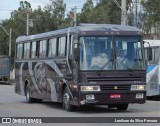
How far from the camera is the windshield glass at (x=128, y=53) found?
1822 centimetres

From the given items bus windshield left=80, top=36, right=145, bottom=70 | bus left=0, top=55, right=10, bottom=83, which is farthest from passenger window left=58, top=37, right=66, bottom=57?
bus left=0, top=55, right=10, bottom=83

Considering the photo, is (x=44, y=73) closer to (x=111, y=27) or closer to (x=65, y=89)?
(x=65, y=89)

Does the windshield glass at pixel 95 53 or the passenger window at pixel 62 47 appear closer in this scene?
the windshield glass at pixel 95 53

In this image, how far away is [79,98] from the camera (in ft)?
58.6

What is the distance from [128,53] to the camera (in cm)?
1836

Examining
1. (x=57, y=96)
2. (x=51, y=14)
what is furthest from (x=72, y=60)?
(x=51, y=14)

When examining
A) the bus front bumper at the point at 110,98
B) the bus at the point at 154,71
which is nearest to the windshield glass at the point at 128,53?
the bus front bumper at the point at 110,98

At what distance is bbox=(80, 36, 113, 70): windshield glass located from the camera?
707 inches

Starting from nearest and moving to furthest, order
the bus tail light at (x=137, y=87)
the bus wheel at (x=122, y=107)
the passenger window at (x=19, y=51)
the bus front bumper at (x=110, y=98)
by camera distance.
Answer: the bus front bumper at (x=110, y=98) < the bus tail light at (x=137, y=87) < the bus wheel at (x=122, y=107) < the passenger window at (x=19, y=51)

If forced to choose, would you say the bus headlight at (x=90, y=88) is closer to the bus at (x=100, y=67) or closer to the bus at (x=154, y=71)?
the bus at (x=100, y=67)

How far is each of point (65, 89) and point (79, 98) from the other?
5.35 feet

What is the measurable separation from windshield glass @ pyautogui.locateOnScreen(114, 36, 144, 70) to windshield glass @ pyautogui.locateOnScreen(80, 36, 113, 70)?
0.94ft

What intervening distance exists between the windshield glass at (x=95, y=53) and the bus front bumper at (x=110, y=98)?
918 mm

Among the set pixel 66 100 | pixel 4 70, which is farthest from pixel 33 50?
pixel 4 70
